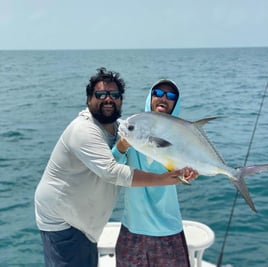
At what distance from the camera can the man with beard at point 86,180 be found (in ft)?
8.50

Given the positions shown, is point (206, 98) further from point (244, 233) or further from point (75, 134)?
point (75, 134)

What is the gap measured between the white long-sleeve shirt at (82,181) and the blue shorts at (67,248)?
0.12 feet

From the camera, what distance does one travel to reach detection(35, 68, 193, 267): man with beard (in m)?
2.59

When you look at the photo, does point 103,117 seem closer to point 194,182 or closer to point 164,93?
point 164,93

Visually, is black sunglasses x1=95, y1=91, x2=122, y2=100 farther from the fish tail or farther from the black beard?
the fish tail

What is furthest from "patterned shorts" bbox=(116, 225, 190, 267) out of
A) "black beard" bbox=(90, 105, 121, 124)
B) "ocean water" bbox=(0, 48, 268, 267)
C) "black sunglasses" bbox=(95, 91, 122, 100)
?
"ocean water" bbox=(0, 48, 268, 267)

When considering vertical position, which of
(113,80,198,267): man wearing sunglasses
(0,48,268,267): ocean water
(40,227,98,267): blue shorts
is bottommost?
(0,48,268,267): ocean water

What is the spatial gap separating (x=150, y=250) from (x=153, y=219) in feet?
0.65

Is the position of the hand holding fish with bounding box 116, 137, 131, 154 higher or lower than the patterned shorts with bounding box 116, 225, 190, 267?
higher

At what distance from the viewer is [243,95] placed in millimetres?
23156

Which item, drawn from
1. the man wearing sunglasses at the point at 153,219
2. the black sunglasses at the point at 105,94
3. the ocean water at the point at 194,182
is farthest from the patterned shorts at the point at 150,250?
the ocean water at the point at 194,182

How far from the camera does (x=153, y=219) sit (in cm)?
285

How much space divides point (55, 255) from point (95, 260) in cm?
28

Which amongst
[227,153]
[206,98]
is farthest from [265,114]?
[206,98]
